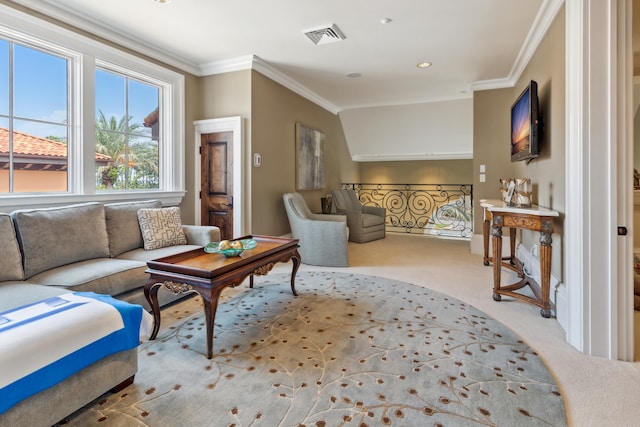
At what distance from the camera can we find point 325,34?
364 centimetres

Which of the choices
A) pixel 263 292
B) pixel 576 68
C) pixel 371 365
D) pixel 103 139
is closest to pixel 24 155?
pixel 103 139

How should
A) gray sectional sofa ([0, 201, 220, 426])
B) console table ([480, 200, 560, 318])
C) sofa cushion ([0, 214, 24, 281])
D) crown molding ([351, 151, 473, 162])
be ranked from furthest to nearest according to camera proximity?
crown molding ([351, 151, 473, 162]), console table ([480, 200, 560, 318]), sofa cushion ([0, 214, 24, 281]), gray sectional sofa ([0, 201, 220, 426])

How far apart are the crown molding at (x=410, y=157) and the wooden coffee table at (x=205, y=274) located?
20.0 feet

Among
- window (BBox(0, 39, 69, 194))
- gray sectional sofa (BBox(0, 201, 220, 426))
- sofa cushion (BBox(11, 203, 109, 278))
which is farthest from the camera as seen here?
window (BBox(0, 39, 69, 194))

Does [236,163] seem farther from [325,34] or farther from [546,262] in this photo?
[546,262]

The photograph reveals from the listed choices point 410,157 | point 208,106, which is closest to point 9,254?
point 208,106

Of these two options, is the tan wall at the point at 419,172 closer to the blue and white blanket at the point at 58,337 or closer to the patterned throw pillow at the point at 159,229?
the patterned throw pillow at the point at 159,229

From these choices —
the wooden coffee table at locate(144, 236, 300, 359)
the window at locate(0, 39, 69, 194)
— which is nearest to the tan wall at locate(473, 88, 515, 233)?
the wooden coffee table at locate(144, 236, 300, 359)

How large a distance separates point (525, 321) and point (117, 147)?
4449 mm

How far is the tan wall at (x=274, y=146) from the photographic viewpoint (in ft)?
15.0

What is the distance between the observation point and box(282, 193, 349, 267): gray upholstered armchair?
430 cm

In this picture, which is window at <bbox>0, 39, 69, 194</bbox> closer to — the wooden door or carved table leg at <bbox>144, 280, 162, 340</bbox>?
the wooden door

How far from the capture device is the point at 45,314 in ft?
5.22

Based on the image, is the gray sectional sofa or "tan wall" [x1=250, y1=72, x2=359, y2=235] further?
"tan wall" [x1=250, y1=72, x2=359, y2=235]
